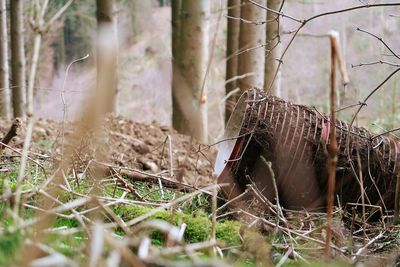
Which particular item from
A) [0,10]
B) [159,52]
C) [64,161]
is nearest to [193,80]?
[0,10]

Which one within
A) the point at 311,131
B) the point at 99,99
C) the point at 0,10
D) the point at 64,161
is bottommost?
the point at 311,131

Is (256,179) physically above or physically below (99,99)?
below

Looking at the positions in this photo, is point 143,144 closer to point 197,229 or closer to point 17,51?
point 17,51

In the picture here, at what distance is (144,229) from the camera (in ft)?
6.04

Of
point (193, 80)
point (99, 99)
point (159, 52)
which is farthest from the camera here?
point (159, 52)

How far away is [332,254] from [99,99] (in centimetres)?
138

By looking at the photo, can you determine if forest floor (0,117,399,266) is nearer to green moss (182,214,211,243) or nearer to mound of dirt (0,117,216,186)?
green moss (182,214,211,243)

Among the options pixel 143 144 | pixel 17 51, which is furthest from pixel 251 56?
pixel 17 51

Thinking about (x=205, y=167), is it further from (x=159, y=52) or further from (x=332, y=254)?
(x=159, y=52)

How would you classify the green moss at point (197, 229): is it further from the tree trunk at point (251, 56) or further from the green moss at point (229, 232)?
the tree trunk at point (251, 56)

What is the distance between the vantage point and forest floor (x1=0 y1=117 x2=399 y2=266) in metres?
1.19

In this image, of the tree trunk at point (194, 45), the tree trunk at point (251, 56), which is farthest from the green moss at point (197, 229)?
the tree trunk at point (251, 56)

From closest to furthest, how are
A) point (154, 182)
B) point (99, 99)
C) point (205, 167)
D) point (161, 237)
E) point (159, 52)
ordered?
point (99, 99) < point (161, 237) < point (154, 182) < point (205, 167) < point (159, 52)

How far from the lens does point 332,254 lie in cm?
201
